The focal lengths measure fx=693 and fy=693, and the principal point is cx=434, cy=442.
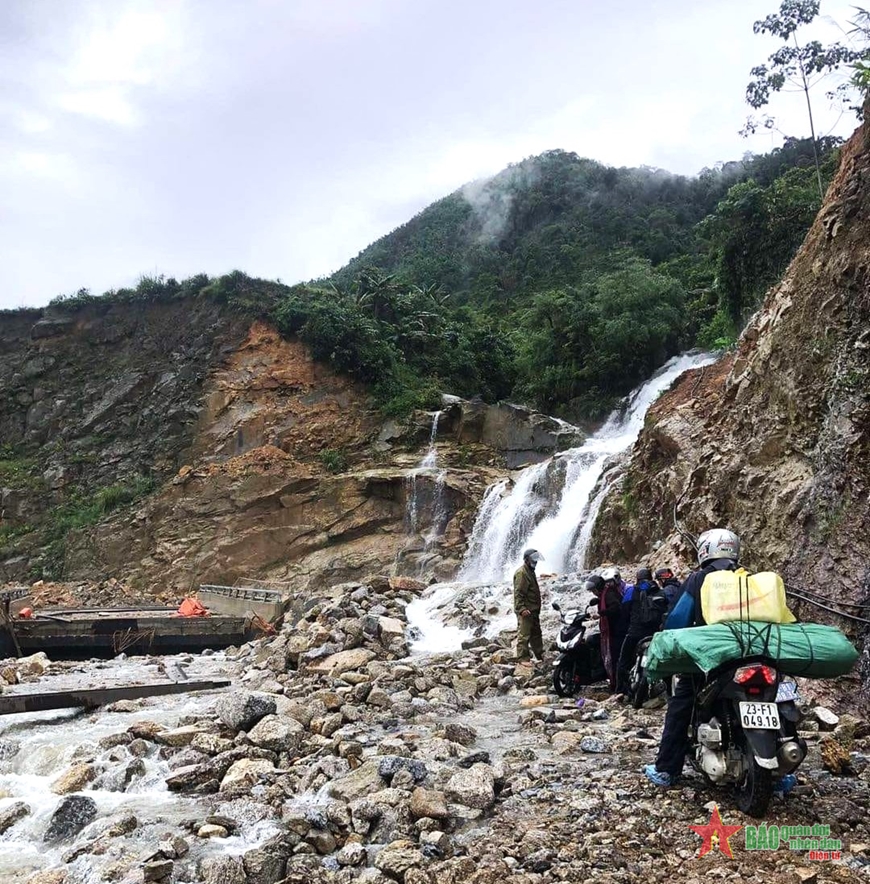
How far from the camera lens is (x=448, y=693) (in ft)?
25.8

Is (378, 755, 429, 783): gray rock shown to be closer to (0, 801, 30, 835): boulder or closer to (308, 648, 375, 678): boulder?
(0, 801, 30, 835): boulder

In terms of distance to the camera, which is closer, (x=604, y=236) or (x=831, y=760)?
(x=831, y=760)

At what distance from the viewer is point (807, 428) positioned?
8445 millimetres

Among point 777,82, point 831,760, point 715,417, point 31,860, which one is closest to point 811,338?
point 715,417

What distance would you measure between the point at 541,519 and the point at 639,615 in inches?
552

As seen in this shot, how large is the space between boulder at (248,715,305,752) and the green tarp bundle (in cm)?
351

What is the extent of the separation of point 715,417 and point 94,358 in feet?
112

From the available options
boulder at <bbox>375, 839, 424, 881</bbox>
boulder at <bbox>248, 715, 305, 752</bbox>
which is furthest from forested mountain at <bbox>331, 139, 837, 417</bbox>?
boulder at <bbox>375, 839, 424, 881</bbox>

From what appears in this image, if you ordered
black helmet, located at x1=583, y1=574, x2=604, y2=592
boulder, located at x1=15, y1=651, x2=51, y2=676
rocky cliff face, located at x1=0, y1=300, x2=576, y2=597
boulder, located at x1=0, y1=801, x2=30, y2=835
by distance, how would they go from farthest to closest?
rocky cliff face, located at x1=0, y1=300, x2=576, y2=597 → boulder, located at x1=15, y1=651, x2=51, y2=676 → black helmet, located at x1=583, y1=574, x2=604, y2=592 → boulder, located at x1=0, y1=801, x2=30, y2=835

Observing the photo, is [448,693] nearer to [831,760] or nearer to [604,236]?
[831,760]

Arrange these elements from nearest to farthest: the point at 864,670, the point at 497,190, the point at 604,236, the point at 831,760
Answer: the point at 831,760
the point at 864,670
the point at 604,236
the point at 497,190

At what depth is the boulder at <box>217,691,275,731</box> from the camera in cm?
652

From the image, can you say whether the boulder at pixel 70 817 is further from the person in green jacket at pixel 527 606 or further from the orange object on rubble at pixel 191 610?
A: the orange object on rubble at pixel 191 610

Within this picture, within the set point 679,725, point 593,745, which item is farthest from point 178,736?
point 679,725
